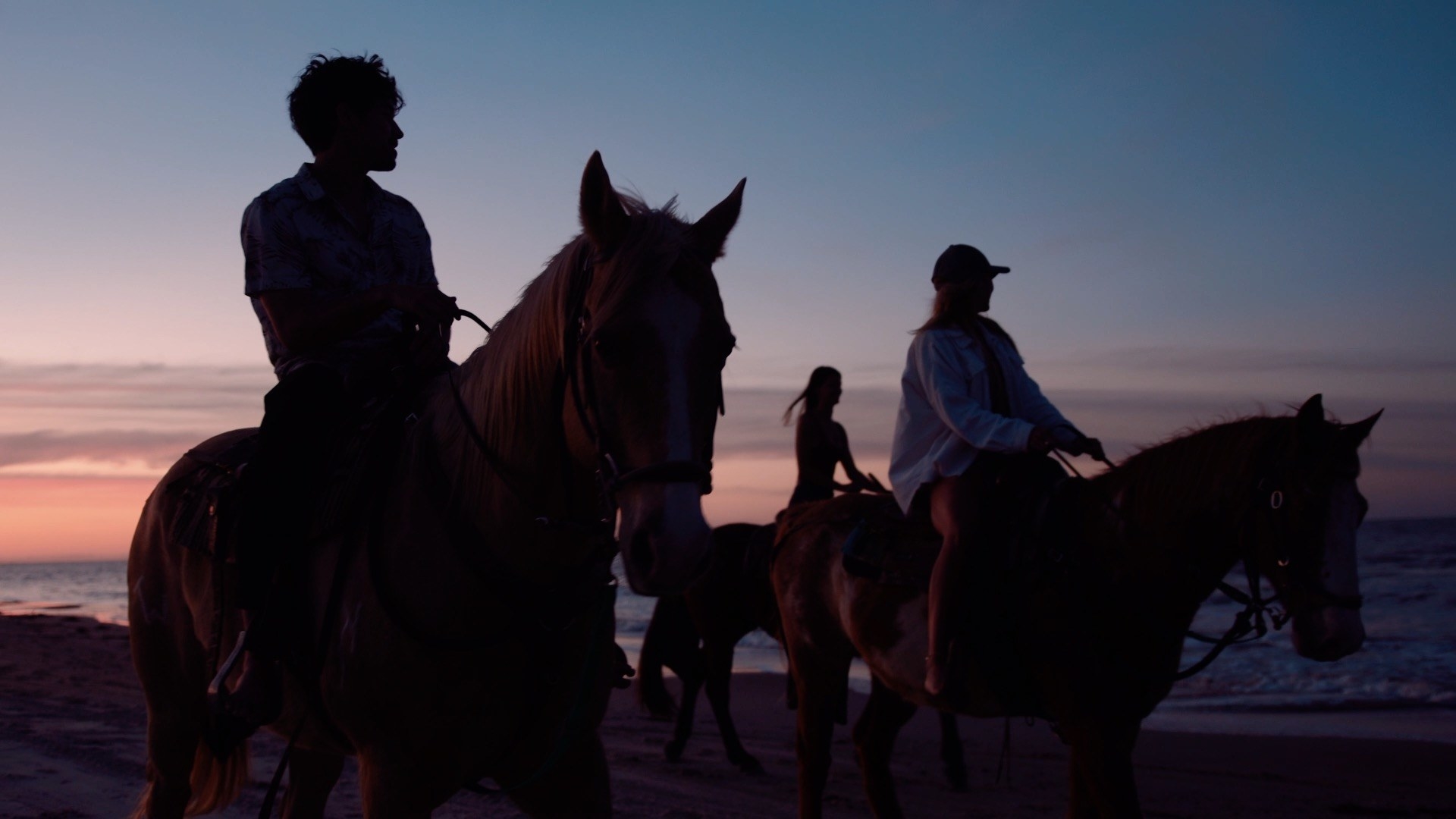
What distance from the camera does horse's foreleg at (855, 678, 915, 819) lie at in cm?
538

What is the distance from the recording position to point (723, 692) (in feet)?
26.5

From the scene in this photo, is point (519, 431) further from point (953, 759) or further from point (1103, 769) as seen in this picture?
point (953, 759)

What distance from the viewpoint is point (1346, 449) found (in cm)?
374

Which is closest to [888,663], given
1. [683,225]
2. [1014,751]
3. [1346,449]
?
[1346,449]

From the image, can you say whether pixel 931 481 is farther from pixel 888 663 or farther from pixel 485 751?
pixel 485 751

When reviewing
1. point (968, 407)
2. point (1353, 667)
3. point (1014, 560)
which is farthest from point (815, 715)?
point (1353, 667)

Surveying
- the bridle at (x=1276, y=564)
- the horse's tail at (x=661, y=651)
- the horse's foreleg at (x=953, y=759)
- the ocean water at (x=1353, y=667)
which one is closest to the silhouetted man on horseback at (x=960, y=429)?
the bridle at (x=1276, y=564)

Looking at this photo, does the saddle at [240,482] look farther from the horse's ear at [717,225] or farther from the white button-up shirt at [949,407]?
the white button-up shirt at [949,407]

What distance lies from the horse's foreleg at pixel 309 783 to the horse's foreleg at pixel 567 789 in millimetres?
1249

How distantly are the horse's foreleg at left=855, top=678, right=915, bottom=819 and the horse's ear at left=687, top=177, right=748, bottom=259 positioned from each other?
363cm

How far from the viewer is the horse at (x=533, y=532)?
1.92 metres

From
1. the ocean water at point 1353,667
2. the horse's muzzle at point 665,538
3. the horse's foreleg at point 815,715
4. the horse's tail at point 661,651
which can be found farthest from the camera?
the ocean water at point 1353,667

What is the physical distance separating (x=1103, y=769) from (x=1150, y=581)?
0.72 m

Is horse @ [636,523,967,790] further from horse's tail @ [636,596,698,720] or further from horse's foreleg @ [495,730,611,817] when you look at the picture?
horse's foreleg @ [495,730,611,817]
